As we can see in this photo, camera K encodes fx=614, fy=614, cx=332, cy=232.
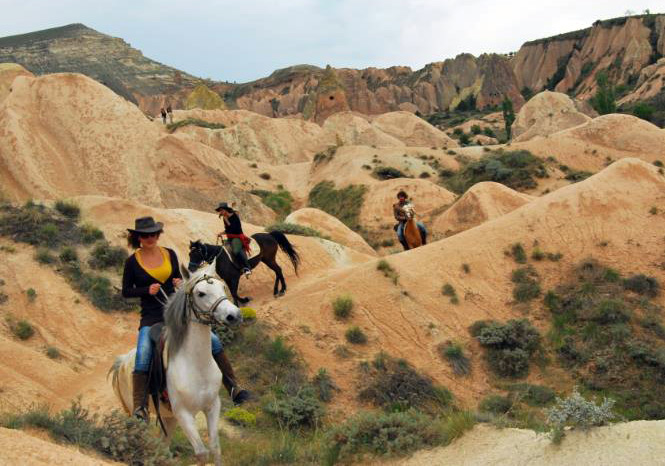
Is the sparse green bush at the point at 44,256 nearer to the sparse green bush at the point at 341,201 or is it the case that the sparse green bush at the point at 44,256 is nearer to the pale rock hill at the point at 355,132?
the sparse green bush at the point at 341,201

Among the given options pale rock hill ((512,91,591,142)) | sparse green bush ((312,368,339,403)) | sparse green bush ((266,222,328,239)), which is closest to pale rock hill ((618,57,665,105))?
pale rock hill ((512,91,591,142))

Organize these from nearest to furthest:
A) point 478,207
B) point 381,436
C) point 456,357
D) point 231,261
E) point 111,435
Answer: point 111,435 → point 381,436 → point 456,357 → point 231,261 → point 478,207

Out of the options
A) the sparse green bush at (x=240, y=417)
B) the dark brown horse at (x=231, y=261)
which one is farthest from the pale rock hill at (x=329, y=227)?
the sparse green bush at (x=240, y=417)

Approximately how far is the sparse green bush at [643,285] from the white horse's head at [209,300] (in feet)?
45.0

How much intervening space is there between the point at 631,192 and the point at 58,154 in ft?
80.2

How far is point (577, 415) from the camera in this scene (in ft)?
20.3

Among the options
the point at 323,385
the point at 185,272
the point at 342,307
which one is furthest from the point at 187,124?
the point at 185,272

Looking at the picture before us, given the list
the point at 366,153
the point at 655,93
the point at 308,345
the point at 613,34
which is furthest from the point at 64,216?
the point at 613,34

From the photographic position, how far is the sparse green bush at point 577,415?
20.2 ft

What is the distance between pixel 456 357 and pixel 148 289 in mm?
9446

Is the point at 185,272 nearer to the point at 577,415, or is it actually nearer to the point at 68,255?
the point at 577,415

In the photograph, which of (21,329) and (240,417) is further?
(21,329)

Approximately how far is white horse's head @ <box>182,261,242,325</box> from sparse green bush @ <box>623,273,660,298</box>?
1372cm

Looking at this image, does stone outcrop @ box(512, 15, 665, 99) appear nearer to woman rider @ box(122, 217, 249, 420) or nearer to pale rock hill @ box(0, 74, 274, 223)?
pale rock hill @ box(0, 74, 274, 223)
